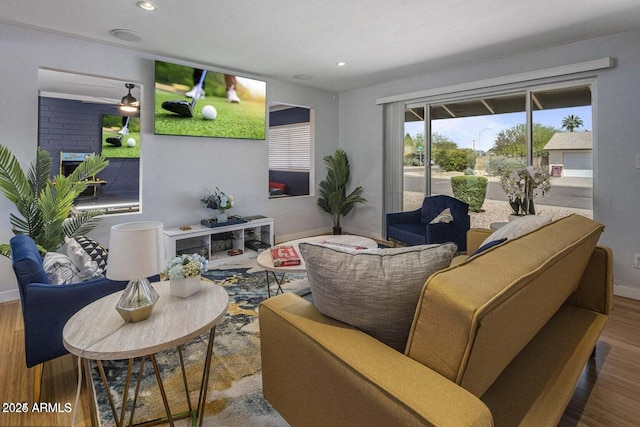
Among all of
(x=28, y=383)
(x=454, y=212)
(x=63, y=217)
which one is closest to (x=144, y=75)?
(x=63, y=217)

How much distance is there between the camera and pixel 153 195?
12.9ft

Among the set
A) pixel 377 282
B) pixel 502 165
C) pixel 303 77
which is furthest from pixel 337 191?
pixel 377 282

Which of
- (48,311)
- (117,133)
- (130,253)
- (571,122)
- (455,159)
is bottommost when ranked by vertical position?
(48,311)

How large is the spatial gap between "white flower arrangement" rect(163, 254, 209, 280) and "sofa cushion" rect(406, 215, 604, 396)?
113 centimetres

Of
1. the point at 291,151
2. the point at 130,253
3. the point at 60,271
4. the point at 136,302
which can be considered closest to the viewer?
the point at 130,253

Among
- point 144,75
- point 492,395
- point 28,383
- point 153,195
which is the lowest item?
point 28,383

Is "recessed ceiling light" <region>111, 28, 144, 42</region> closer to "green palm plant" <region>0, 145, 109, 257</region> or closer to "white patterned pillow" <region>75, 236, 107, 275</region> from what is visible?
"green palm plant" <region>0, 145, 109, 257</region>

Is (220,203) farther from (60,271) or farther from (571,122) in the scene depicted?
(571,122)

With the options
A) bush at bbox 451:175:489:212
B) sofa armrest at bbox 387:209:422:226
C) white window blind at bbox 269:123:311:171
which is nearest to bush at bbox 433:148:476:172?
bush at bbox 451:175:489:212

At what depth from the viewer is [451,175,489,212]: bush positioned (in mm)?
4273

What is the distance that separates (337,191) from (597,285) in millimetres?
3932

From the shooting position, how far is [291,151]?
21.6 ft

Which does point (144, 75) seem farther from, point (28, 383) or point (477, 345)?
point (477, 345)

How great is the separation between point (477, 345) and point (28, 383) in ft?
7.78
